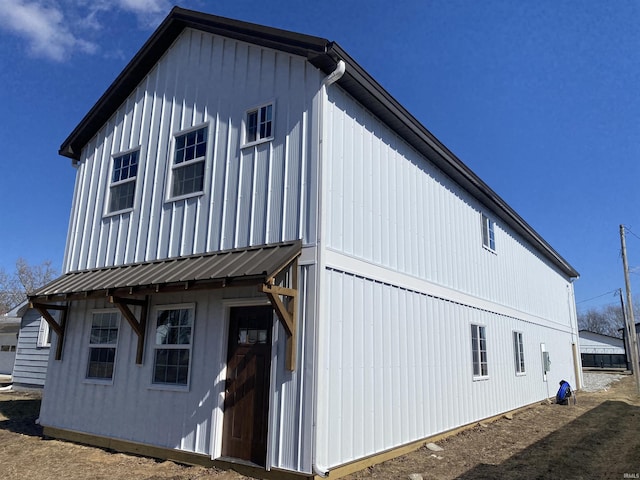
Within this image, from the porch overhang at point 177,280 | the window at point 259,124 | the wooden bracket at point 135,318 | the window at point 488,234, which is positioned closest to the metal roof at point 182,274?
the porch overhang at point 177,280

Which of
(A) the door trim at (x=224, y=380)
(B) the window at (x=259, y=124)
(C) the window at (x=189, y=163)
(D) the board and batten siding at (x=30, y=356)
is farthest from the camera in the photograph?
(D) the board and batten siding at (x=30, y=356)

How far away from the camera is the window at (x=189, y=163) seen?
8562 millimetres

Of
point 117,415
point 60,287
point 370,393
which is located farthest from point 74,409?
point 370,393

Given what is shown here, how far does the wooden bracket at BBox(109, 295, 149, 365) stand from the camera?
26.2ft

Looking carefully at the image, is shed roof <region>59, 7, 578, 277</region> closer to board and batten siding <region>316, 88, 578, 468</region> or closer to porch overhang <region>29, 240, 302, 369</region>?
board and batten siding <region>316, 88, 578, 468</region>

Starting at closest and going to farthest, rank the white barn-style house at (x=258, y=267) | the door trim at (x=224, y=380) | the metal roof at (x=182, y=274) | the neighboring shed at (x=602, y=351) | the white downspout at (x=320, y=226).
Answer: the white downspout at (x=320, y=226), the metal roof at (x=182, y=274), the door trim at (x=224, y=380), the white barn-style house at (x=258, y=267), the neighboring shed at (x=602, y=351)

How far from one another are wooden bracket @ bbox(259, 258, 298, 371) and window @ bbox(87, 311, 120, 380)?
4.26 meters

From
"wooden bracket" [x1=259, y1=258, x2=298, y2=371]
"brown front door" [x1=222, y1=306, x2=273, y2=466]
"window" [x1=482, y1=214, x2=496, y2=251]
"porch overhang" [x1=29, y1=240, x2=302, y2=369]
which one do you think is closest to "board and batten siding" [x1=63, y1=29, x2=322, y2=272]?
"porch overhang" [x1=29, y1=240, x2=302, y2=369]

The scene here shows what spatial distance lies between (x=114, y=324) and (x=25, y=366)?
39.1 feet

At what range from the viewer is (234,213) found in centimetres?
773

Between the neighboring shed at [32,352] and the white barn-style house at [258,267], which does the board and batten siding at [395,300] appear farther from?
the neighboring shed at [32,352]

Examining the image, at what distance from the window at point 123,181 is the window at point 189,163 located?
4.45 feet

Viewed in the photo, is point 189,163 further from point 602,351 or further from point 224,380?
point 602,351

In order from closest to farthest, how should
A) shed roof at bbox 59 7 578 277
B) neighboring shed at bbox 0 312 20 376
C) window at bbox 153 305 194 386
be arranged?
1. shed roof at bbox 59 7 578 277
2. window at bbox 153 305 194 386
3. neighboring shed at bbox 0 312 20 376
